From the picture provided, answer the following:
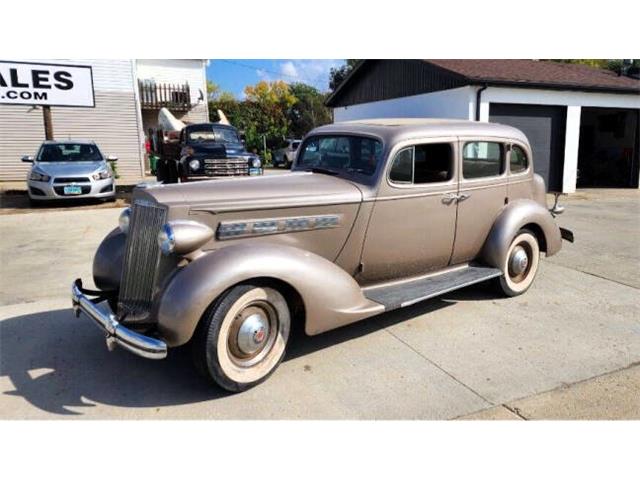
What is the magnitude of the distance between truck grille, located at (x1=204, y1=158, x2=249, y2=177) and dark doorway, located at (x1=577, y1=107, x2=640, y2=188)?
1144 centimetres

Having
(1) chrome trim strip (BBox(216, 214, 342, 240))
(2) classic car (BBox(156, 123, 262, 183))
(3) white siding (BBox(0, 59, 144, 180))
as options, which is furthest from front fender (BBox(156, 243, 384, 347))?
(3) white siding (BBox(0, 59, 144, 180))

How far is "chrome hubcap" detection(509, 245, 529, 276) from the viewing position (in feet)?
15.9

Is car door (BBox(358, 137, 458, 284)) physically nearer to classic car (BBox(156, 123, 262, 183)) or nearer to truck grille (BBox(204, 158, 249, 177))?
classic car (BBox(156, 123, 262, 183))

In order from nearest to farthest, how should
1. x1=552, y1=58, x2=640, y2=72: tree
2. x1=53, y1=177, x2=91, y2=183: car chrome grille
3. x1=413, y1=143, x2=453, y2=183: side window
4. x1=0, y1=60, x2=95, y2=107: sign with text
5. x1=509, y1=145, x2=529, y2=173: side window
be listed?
x1=413, y1=143, x2=453, y2=183: side window → x1=509, y1=145, x2=529, y2=173: side window → x1=53, y1=177, x2=91, y2=183: car chrome grille → x1=0, y1=60, x2=95, y2=107: sign with text → x1=552, y1=58, x2=640, y2=72: tree

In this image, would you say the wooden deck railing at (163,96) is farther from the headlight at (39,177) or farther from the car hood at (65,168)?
the headlight at (39,177)

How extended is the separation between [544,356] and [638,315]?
1.48 m

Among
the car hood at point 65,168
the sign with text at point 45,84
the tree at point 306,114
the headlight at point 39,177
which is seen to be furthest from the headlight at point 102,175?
the tree at point 306,114

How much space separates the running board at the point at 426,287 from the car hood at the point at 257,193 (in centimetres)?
80

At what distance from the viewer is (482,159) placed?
15.4 ft

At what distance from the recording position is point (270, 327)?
328 cm

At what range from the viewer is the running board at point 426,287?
378cm

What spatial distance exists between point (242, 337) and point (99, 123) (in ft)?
54.6

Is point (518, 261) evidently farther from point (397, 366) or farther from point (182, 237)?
point (182, 237)
